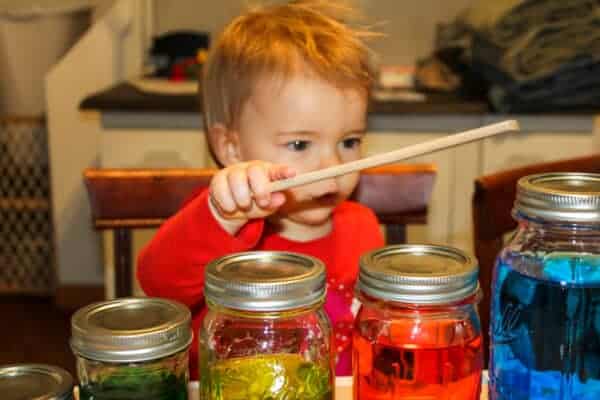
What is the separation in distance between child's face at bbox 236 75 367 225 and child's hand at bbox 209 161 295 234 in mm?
225

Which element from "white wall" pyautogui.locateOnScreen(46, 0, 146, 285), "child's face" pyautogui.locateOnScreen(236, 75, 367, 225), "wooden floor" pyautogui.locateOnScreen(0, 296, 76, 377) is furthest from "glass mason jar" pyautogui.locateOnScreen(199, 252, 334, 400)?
"white wall" pyautogui.locateOnScreen(46, 0, 146, 285)

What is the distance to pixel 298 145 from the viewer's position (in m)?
0.84

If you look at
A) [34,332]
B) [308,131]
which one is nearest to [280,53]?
[308,131]

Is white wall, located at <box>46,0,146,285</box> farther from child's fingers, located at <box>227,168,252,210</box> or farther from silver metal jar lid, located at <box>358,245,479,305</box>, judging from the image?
silver metal jar lid, located at <box>358,245,479,305</box>

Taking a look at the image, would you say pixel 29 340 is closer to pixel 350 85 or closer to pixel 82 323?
pixel 350 85

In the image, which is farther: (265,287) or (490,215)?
(490,215)

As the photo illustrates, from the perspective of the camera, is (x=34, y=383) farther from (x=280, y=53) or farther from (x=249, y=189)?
(x=280, y=53)

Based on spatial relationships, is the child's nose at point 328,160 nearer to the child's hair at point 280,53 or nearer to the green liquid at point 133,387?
the child's hair at point 280,53

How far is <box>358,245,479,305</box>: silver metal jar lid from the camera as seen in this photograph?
43 cm

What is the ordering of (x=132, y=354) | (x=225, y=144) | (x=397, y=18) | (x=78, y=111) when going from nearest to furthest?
(x=132, y=354) → (x=225, y=144) → (x=78, y=111) → (x=397, y=18)

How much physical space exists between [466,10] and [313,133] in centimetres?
138

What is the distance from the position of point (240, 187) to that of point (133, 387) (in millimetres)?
164

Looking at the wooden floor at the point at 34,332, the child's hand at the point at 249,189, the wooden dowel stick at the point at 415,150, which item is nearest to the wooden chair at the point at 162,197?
the child's hand at the point at 249,189

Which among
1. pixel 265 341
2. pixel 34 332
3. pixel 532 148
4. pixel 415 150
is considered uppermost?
pixel 415 150
